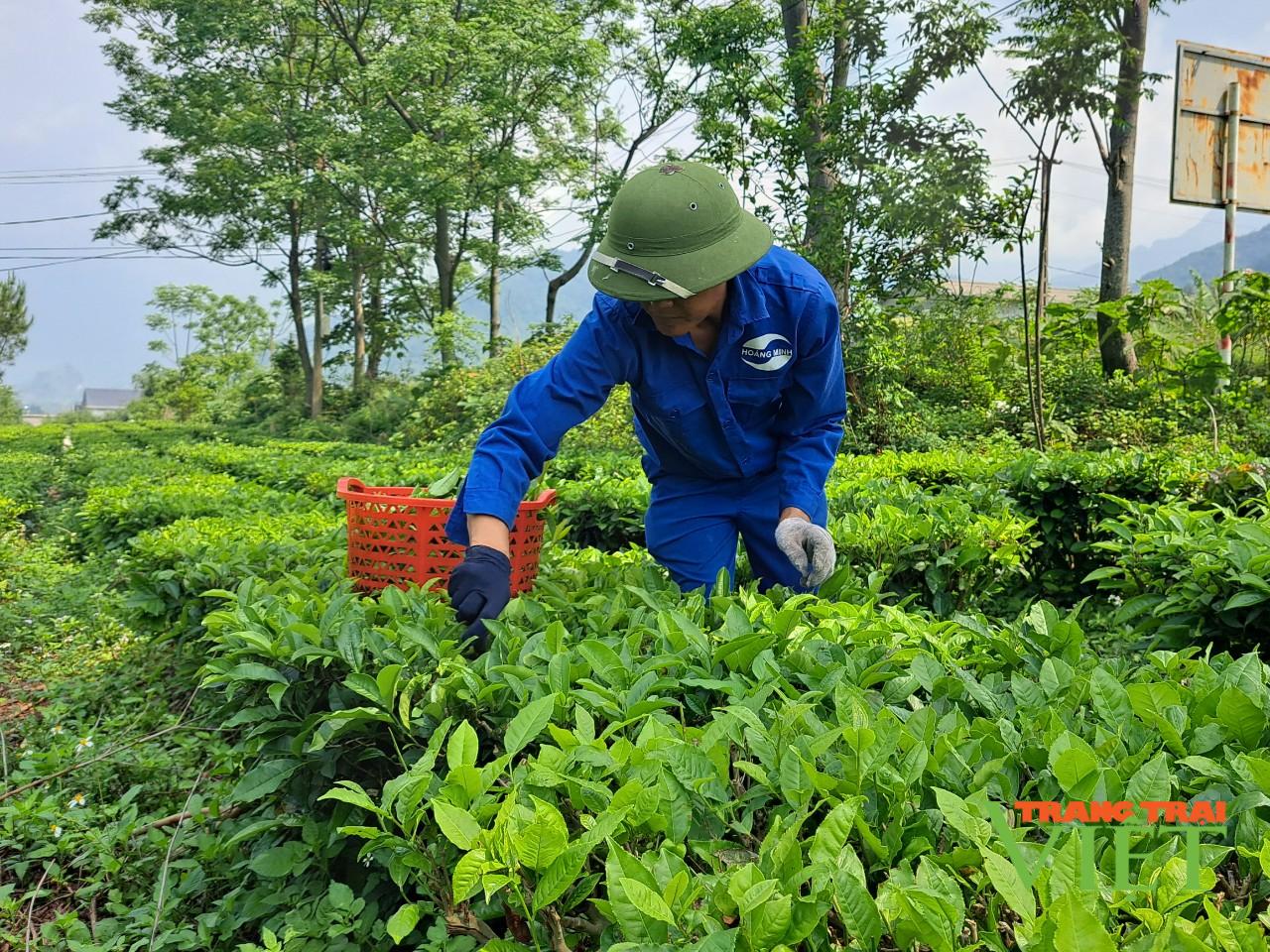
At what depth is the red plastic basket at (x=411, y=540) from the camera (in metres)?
2.64

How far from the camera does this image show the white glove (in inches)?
99.9

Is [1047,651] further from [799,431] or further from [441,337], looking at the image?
[441,337]

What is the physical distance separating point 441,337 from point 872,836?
16.6 metres

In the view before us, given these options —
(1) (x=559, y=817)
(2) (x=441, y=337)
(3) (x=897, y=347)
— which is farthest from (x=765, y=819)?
(2) (x=441, y=337)

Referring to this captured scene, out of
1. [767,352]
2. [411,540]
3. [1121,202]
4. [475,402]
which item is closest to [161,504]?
[411,540]

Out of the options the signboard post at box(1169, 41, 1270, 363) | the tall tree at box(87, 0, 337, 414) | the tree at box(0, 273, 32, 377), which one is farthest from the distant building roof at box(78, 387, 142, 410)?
the signboard post at box(1169, 41, 1270, 363)

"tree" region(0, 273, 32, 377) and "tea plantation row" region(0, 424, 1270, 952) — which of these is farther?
"tree" region(0, 273, 32, 377)

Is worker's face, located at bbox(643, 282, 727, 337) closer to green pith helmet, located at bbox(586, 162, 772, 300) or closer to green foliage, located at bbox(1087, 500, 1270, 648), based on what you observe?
green pith helmet, located at bbox(586, 162, 772, 300)

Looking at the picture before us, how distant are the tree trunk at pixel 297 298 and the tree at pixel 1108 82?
688 inches

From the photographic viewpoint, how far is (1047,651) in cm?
189

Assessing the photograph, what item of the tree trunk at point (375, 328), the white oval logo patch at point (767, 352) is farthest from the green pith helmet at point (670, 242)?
the tree trunk at point (375, 328)

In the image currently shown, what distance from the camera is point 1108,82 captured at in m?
9.22

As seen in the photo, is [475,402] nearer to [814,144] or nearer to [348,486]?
[814,144]

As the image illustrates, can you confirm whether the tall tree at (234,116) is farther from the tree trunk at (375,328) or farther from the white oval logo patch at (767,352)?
the white oval logo patch at (767,352)
